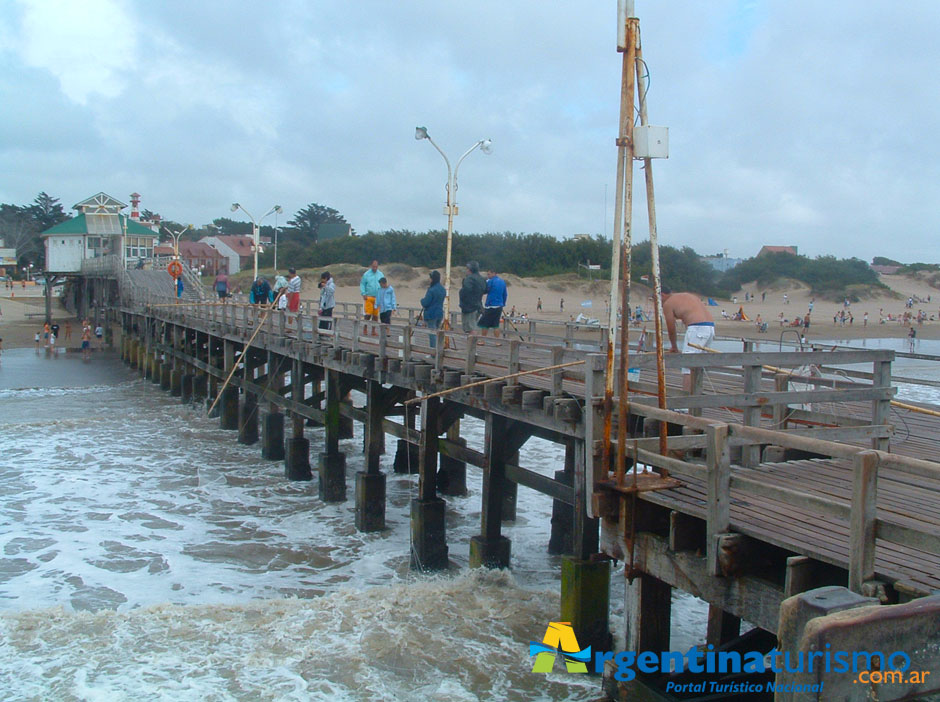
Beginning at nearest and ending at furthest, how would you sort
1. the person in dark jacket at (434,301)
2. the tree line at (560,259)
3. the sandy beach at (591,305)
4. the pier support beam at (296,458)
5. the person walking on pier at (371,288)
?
the person in dark jacket at (434,301) < the person walking on pier at (371,288) < the pier support beam at (296,458) < the sandy beach at (591,305) < the tree line at (560,259)

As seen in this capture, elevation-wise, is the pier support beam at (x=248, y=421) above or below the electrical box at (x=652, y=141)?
below

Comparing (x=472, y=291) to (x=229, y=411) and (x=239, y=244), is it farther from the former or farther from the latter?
(x=239, y=244)

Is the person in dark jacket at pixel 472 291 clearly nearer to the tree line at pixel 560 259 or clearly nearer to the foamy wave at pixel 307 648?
the foamy wave at pixel 307 648

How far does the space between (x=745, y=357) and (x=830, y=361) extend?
3.08ft

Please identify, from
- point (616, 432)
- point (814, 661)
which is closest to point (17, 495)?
point (616, 432)

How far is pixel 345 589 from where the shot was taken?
35.8 ft

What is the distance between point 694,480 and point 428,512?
5736 millimetres

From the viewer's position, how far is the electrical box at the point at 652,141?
6.59 m

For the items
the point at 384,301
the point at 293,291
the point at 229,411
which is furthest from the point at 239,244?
the point at 384,301

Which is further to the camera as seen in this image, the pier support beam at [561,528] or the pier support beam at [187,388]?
the pier support beam at [187,388]

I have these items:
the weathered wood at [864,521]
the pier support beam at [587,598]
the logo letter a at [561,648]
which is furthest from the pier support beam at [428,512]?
the weathered wood at [864,521]

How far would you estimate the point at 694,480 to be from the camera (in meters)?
6.97

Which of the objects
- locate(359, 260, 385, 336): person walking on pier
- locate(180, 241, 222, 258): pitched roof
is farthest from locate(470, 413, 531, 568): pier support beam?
locate(180, 241, 222, 258): pitched roof

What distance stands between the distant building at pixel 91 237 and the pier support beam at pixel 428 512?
167ft
